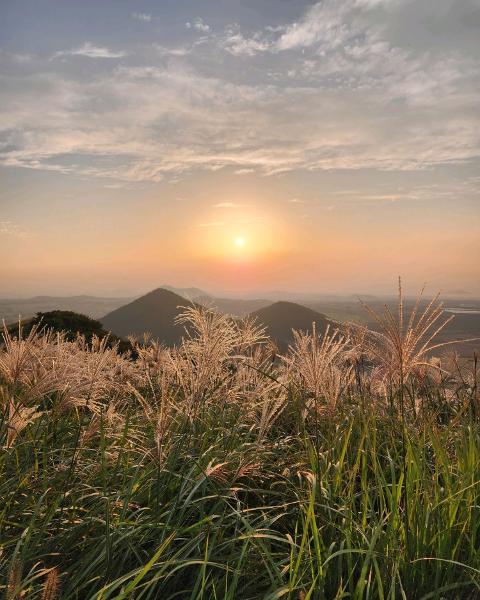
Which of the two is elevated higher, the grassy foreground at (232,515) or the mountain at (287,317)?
the grassy foreground at (232,515)

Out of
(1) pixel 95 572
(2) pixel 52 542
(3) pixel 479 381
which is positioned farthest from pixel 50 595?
(3) pixel 479 381

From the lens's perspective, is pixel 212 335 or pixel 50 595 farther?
pixel 212 335

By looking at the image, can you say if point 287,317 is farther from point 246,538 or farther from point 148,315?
point 246,538

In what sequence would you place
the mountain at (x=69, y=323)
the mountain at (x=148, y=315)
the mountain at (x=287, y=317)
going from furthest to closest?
the mountain at (x=148, y=315), the mountain at (x=287, y=317), the mountain at (x=69, y=323)

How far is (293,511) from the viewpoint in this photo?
3.50 metres

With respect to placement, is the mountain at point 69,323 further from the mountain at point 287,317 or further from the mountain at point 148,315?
the mountain at point 148,315

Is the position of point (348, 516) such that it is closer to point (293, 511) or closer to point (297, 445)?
point (293, 511)

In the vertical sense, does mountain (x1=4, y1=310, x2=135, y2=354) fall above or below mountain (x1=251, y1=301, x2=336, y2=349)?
above

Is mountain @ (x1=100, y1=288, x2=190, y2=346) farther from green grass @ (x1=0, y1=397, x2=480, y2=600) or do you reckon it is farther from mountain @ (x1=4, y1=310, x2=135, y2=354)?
green grass @ (x1=0, y1=397, x2=480, y2=600)

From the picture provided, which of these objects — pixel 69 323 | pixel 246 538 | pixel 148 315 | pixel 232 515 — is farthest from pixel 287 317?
pixel 246 538

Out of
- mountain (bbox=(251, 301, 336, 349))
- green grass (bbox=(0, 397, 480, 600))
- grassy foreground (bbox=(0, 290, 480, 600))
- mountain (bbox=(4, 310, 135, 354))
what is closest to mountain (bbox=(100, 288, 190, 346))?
mountain (bbox=(251, 301, 336, 349))

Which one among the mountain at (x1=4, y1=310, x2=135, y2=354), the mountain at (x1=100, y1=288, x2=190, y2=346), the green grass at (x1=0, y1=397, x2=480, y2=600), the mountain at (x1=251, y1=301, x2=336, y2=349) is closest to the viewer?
the green grass at (x1=0, y1=397, x2=480, y2=600)

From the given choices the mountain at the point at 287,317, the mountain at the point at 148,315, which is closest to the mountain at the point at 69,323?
the mountain at the point at 287,317

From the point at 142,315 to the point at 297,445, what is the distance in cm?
9974
